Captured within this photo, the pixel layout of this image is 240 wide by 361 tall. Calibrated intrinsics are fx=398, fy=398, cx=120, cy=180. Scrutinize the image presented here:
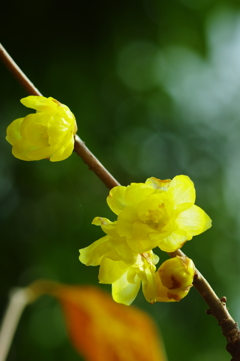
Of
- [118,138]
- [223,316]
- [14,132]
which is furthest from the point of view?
[118,138]

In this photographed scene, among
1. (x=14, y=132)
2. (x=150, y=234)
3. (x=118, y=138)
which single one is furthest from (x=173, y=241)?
(x=118, y=138)

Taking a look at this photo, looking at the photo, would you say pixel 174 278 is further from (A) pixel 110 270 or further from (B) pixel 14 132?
(B) pixel 14 132

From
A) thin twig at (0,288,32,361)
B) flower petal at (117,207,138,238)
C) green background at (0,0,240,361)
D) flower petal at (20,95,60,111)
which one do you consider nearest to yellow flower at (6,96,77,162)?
flower petal at (20,95,60,111)

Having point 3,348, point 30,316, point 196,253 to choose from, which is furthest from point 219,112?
point 3,348

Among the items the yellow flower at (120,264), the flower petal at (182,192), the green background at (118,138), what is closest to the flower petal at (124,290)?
the yellow flower at (120,264)

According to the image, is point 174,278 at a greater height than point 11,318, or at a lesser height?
greater
